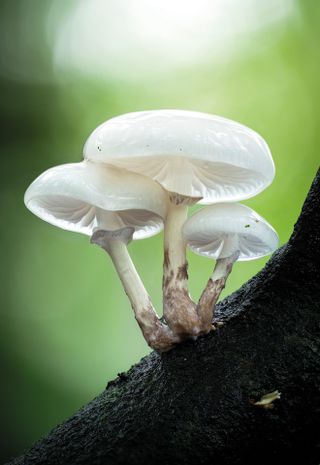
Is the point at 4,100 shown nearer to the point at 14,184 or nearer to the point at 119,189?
the point at 14,184

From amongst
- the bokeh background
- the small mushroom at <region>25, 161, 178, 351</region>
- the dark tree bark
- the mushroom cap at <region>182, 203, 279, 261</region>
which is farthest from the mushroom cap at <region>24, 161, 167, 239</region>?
the bokeh background

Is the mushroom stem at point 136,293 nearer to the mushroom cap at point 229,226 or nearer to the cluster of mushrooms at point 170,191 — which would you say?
the cluster of mushrooms at point 170,191

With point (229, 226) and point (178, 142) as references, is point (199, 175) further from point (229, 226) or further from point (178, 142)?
point (178, 142)

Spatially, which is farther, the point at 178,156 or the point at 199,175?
the point at 199,175

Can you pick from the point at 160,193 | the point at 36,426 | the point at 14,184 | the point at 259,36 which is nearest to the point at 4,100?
the point at 14,184

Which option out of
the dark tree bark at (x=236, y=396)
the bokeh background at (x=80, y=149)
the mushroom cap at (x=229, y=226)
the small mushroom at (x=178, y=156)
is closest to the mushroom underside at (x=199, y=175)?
the small mushroom at (x=178, y=156)

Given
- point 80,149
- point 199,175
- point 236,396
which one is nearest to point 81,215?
point 199,175
